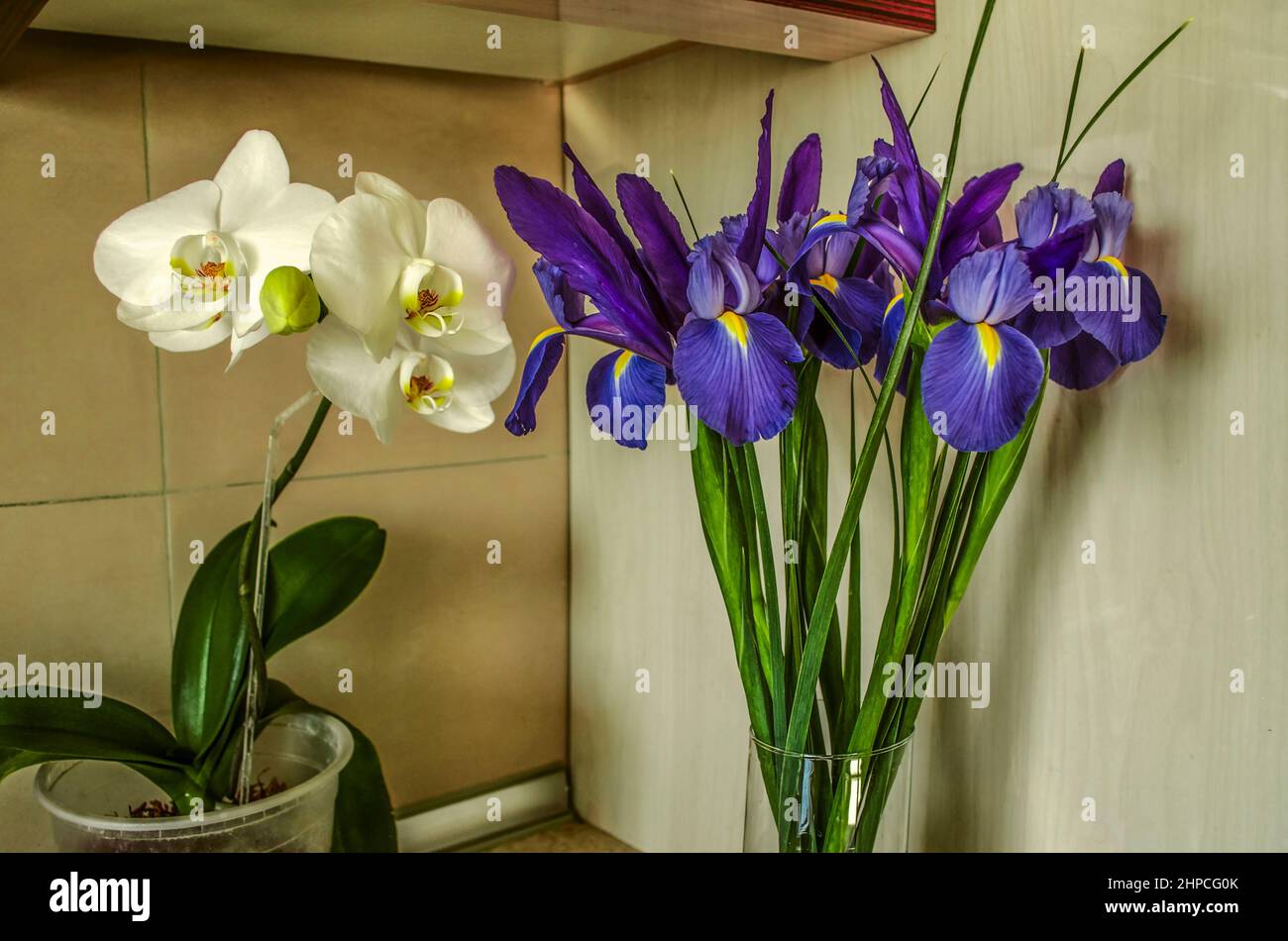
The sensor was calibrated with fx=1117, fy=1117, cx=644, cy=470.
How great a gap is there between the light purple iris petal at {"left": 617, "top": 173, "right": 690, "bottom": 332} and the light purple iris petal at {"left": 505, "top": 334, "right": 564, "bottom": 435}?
62mm

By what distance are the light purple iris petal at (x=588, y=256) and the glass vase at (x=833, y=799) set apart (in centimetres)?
Answer: 22

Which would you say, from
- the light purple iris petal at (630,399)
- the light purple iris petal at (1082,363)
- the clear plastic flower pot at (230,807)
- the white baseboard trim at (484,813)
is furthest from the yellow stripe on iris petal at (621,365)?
the white baseboard trim at (484,813)

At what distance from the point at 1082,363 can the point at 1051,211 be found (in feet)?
0.27

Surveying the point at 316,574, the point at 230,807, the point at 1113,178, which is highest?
the point at 1113,178

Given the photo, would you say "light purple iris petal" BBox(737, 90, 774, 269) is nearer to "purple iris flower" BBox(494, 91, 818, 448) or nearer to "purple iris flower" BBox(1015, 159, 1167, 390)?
"purple iris flower" BBox(494, 91, 818, 448)

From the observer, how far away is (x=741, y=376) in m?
0.48

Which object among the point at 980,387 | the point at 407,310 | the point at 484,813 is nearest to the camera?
the point at 980,387

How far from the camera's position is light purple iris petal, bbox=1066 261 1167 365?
0.48 m

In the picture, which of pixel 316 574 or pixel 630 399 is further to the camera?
pixel 316 574

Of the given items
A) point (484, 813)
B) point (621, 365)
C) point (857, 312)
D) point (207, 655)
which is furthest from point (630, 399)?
point (484, 813)

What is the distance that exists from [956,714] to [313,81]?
2.06 ft

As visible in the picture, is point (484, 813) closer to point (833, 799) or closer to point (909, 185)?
Result: point (833, 799)
